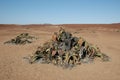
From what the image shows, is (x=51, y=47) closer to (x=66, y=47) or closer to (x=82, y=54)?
(x=66, y=47)

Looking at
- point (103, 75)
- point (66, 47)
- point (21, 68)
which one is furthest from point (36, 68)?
point (103, 75)

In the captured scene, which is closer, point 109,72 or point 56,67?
point 109,72

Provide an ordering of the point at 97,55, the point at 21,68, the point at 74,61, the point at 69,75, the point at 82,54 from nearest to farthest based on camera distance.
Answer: the point at 69,75, the point at 21,68, the point at 74,61, the point at 82,54, the point at 97,55

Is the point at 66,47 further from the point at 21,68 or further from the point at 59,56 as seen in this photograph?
the point at 21,68

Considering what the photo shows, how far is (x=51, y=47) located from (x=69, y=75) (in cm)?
233

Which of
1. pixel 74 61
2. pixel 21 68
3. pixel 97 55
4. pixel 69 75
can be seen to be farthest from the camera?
pixel 97 55

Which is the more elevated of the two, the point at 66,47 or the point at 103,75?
the point at 66,47

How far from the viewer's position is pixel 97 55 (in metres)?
9.84

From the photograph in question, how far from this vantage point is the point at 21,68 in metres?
7.90

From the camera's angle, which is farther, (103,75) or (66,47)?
(66,47)

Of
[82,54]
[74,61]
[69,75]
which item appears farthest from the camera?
[82,54]

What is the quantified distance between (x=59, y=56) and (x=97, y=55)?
217 centimetres

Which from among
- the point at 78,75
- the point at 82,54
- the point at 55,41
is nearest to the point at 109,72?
the point at 78,75

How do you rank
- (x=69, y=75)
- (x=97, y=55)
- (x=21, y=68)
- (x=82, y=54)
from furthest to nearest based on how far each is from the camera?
(x=97, y=55), (x=82, y=54), (x=21, y=68), (x=69, y=75)
